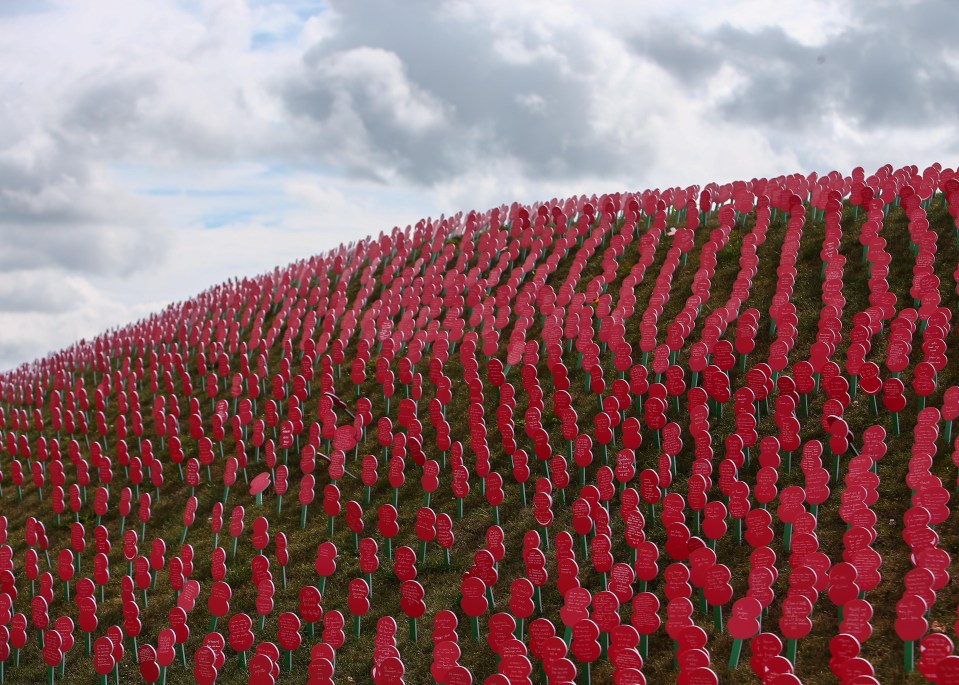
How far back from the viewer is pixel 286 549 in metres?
12.2

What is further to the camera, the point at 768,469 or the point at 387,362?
the point at 387,362

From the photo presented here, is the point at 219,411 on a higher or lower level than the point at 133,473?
higher

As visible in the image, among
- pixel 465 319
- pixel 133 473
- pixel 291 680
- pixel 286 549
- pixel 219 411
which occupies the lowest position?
pixel 291 680

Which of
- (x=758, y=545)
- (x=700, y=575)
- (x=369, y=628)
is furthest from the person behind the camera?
(x=369, y=628)

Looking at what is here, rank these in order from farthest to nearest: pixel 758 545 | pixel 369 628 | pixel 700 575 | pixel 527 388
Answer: pixel 527 388 < pixel 369 628 < pixel 758 545 < pixel 700 575

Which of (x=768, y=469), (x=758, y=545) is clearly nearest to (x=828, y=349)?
(x=768, y=469)

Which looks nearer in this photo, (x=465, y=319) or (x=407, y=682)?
(x=407, y=682)

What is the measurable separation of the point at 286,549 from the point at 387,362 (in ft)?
14.6

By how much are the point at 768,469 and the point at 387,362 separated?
7.40 metres

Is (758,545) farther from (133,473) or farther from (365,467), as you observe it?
(133,473)

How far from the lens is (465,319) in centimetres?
1819

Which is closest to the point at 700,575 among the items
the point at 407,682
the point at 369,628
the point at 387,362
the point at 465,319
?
the point at 407,682

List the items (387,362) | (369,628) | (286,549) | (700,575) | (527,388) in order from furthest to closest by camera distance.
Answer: (387,362) → (527,388) → (286,549) → (369,628) → (700,575)

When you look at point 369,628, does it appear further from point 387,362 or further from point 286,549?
point 387,362
